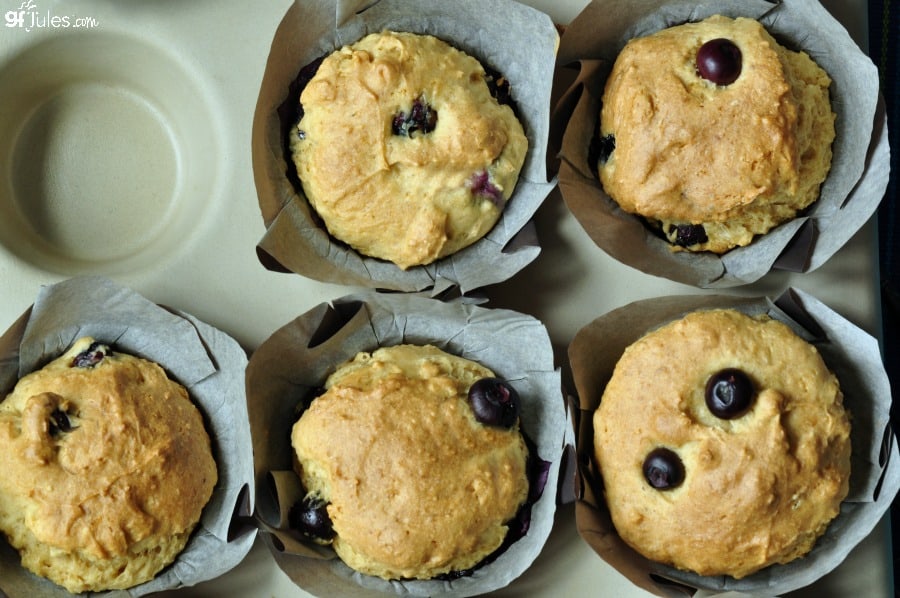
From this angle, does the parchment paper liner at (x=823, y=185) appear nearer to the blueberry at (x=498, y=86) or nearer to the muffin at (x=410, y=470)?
the blueberry at (x=498, y=86)

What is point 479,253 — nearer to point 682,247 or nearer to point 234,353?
point 682,247

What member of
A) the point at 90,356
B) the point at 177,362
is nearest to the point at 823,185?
the point at 177,362

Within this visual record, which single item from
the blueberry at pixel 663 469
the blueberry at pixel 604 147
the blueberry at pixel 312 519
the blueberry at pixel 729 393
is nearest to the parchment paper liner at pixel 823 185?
the blueberry at pixel 604 147

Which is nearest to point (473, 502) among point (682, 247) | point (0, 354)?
point (682, 247)

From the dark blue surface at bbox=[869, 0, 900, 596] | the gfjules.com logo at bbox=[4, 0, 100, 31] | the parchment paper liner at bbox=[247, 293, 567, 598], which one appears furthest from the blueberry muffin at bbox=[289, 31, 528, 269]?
the dark blue surface at bbox=[869, 0, 900, 596]

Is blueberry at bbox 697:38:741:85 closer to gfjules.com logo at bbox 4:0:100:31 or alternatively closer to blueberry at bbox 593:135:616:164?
blueberry at bbox 593:135:616:164

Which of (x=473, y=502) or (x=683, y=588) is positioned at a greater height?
(x=473, y=502)
